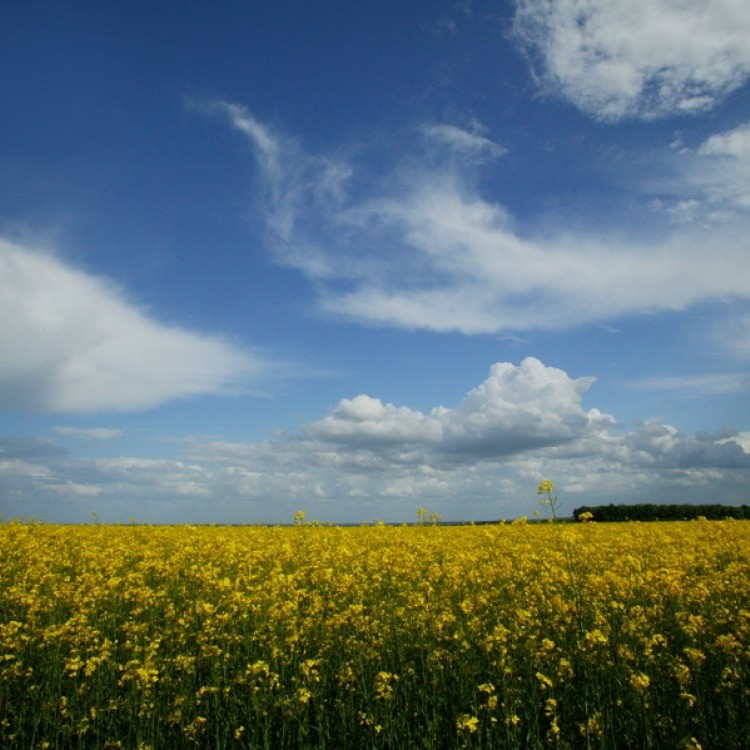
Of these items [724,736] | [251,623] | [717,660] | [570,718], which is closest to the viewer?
[724,736]

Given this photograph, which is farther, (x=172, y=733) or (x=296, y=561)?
(x=296, y=561)

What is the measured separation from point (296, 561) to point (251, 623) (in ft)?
11.5

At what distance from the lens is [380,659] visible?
6555 mm

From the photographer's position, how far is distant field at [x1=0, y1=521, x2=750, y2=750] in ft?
17.6

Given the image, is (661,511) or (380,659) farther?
(661,511)

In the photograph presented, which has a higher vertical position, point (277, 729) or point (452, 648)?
point (452, 648)

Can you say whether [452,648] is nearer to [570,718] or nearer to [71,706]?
[570,718]

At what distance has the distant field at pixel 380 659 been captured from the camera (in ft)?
17.6

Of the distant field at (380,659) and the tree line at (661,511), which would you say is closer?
the distant field at (380,659)

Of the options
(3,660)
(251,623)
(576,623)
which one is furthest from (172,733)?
(576,623)

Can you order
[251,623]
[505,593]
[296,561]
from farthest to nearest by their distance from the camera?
[296,561], [505,593], [251,623]

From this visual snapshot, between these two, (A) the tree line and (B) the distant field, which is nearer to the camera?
(B) the distant field

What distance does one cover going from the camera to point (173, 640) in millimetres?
7223

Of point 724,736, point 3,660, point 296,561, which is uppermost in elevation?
point 296,561
